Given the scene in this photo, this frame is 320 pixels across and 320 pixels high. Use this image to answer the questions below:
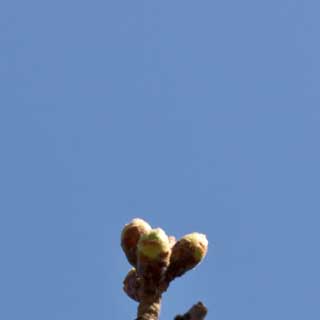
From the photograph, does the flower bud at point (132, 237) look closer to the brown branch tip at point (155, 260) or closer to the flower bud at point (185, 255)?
the brown branch tip at point (155, 260)

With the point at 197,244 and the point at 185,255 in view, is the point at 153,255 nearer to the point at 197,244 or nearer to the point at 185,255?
the point at 185,255

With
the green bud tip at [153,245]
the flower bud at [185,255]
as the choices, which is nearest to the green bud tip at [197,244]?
the flower bud at [185,255]

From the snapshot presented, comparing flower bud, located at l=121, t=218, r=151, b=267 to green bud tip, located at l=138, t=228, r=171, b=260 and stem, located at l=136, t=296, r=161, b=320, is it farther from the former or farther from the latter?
stem, located at l=136, t=296, r=161, b=320

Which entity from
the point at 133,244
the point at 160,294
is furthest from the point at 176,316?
the point at 133,244

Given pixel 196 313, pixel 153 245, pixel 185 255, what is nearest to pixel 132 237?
pixel 153 245

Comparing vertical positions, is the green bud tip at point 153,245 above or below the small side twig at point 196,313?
above

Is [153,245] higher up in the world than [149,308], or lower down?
higher up

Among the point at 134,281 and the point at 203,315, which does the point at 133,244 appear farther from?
the point at 203,315

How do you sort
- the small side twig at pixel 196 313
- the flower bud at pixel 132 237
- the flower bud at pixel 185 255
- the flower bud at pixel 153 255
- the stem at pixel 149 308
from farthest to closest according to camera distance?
1. the flower bud at pixel 132 237
2. the flower bud at pixel 185 255
3. the flower bud at pixel 153 255
4. the small side twig at pixel 196 313
5. the stem at pixel 149 308
